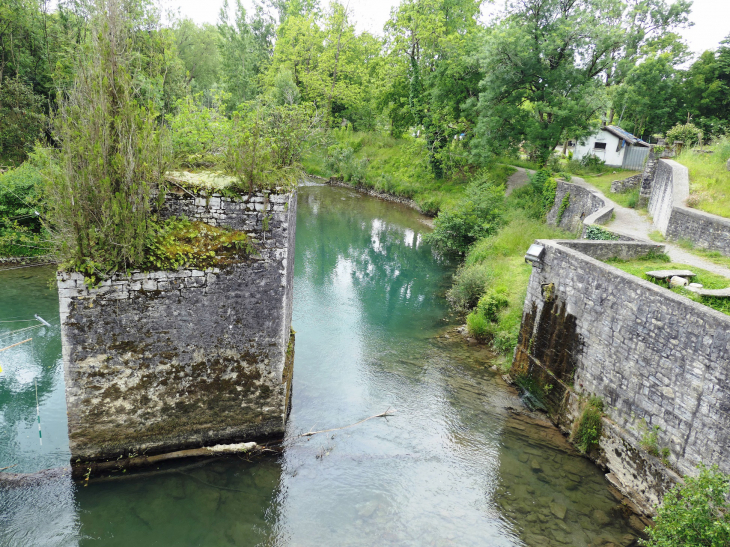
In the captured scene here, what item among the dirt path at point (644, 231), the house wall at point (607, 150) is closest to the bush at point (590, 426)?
the dirt path at point (644, 231)

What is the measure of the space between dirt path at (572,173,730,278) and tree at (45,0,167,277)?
437 inches

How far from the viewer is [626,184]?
63.7 feet

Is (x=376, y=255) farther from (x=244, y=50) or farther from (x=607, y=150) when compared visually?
(x=244, y=50)

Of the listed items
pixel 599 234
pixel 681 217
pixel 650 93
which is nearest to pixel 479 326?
pixel 599 234

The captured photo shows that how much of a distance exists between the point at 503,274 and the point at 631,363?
7.34 metres

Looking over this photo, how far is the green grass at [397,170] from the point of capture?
2948cm

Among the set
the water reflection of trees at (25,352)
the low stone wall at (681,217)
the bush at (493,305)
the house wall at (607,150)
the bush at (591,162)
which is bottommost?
the water reflection of trees at (25,352)

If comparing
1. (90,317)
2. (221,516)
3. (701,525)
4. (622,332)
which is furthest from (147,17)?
(701,525)

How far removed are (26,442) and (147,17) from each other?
8.14 m

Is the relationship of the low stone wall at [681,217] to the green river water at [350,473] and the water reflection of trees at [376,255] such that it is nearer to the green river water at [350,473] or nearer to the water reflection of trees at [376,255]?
the green river water at [350,473]

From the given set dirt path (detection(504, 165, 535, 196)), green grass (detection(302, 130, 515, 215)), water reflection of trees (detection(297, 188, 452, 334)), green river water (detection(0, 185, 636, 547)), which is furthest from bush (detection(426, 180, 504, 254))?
green river water (detection(0, 185, 636, 547))

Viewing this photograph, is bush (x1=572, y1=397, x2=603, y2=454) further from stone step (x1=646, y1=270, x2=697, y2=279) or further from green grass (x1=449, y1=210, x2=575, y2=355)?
green grass (x1=449, y1=210, x2=575, y2=355)

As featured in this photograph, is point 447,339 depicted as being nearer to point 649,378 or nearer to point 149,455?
point 649,378

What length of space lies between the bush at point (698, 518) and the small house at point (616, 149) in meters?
22.6
